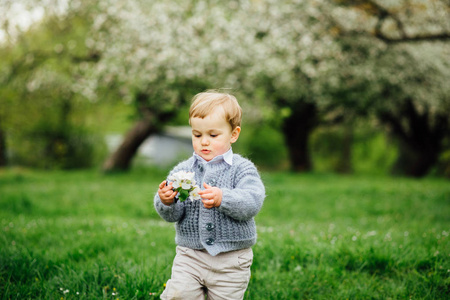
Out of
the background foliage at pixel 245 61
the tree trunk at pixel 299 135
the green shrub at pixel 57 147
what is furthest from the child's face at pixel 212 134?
the green shrub at pixel 57 147

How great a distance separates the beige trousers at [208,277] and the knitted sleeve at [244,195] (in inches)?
13.3

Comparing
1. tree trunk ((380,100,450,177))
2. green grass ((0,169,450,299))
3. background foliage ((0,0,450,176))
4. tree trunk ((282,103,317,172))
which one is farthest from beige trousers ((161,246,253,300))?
tree trunk ((380,100,450,177))

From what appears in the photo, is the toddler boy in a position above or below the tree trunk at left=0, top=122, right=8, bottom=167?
above

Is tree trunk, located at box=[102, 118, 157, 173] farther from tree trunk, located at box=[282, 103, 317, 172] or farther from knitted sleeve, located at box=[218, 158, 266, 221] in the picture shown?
knitted sleeve, located at box=[218, 158, 266, 221]

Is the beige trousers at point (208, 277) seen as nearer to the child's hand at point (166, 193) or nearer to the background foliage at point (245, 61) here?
the child's hand at point (166, 193)

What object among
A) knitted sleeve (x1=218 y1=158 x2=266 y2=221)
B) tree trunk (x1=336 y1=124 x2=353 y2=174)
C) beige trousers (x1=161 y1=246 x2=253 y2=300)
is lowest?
tree trunk (x1=336 y1=124 x2=353 y2=174)

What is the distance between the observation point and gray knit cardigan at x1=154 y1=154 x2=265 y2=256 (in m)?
2.59

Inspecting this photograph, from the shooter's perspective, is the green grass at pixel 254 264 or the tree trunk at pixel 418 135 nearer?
the green grass at pixel 254 264

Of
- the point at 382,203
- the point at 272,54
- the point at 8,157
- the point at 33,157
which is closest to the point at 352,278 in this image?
the point at 382,203

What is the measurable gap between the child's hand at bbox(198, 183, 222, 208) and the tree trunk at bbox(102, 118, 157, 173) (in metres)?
13.1

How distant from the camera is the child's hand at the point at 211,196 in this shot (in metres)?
2.39

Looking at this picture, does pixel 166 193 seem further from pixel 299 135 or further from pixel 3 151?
pixel 3 151

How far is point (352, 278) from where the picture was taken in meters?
3.63

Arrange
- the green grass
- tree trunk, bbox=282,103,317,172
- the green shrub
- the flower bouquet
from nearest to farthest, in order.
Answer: the flower bouquet < the green grass < tree trunk, bbox=282,103,317,172 < the green shrub
